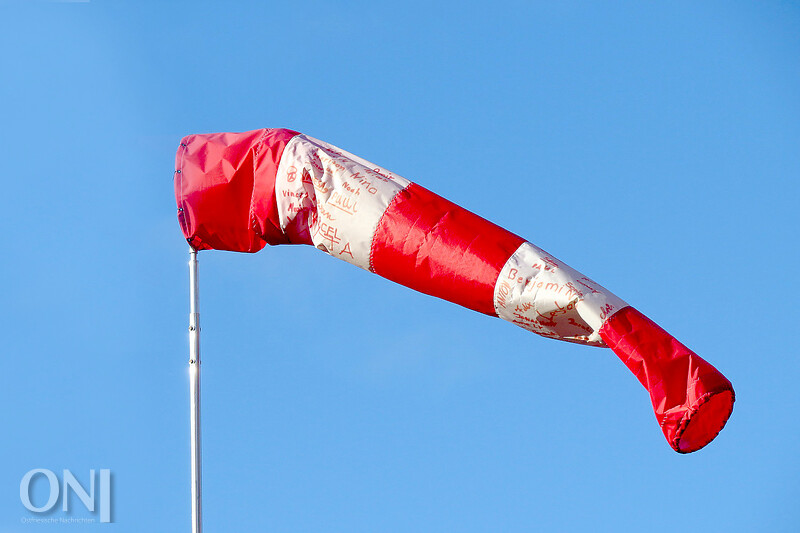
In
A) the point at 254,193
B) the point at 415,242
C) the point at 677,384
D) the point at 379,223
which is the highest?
the point at 254,193

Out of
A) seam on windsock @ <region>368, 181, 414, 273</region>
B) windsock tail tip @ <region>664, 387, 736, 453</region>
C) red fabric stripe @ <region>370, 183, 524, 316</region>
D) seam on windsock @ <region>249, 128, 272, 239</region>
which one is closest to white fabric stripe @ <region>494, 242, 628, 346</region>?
red fabric stripe @ <region>370, 183, 524, 316</region>

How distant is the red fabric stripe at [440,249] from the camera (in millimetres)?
13398

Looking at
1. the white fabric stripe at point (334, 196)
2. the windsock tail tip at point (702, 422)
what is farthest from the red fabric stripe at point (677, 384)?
the white fabric stripe at point (334, 196)

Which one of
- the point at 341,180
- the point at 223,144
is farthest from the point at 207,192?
the point at 341,180

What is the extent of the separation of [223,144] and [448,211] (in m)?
3.51

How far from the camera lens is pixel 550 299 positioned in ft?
42.5

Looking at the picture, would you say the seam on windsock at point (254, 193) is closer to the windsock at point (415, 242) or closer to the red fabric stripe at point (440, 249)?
the windsock at point (415, 242)

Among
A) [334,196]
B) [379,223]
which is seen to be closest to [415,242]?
[379,223]

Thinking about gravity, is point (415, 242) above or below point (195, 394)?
above

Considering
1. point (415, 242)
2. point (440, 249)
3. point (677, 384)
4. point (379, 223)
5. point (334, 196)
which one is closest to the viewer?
point (677, 384)

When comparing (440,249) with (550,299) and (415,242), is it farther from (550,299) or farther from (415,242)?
(550,299)

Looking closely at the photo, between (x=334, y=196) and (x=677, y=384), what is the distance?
4.92 m

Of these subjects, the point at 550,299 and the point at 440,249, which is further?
the point at 440,249

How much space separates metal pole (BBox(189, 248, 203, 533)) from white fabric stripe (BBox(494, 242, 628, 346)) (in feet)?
12.2
